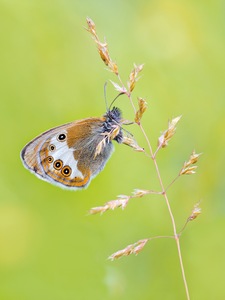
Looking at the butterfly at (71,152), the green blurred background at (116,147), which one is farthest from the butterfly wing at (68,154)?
the green blurred background at (116,147)

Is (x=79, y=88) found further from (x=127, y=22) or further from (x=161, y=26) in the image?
(x=161, y=26)

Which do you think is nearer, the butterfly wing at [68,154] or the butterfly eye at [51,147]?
the butterfly wing at [68,154]

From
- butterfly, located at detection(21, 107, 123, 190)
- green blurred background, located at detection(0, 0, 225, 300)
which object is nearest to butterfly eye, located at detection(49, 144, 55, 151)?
butterfly, located at detection(21, 107, 123, 190)

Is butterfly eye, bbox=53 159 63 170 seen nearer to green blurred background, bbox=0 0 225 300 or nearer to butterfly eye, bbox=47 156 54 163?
butterfly eye, bbox=47 156 54 163

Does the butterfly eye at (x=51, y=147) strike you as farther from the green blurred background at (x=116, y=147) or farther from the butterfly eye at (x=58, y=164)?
the green blurred background at (x=116, y=147)

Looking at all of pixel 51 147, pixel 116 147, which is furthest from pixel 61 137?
pixel 116 147

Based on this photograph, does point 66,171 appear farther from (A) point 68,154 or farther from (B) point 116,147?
(B) point 116,147
